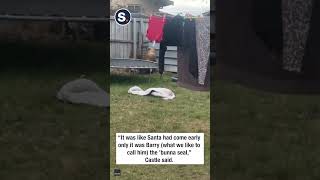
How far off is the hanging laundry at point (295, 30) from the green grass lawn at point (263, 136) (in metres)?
0.25

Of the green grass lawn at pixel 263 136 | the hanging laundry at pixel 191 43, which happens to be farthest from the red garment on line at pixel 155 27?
the green grass lawn at pixel 263 136

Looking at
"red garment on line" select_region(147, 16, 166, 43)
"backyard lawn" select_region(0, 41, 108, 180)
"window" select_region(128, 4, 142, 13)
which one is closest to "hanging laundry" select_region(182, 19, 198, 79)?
"red garment on line" select_region(147, 16, 166, 43)

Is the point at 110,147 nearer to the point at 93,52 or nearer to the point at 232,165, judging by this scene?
the point at 93,52

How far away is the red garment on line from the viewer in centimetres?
303

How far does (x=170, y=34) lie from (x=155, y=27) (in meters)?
0.09

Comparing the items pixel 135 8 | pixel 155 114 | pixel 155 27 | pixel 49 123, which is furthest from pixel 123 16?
pixel 49 123

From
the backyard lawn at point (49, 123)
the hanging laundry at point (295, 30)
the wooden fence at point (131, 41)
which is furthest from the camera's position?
the backyard lawn at point (49, 123)

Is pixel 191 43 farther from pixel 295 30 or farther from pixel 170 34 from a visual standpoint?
pixel 295 30

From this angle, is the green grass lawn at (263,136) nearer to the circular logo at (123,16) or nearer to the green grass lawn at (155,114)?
the green grass lawn at (155,114)

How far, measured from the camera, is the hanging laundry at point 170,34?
3.05 m

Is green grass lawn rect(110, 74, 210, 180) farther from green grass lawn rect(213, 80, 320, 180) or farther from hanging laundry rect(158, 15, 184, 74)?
green grass lawn rect(213, 80, 320, 180)

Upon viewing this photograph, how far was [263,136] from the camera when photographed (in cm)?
369

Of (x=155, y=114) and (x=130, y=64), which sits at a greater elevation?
(x=130, y=64)

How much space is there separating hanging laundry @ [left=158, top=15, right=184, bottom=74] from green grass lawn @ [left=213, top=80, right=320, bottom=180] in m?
0.45
